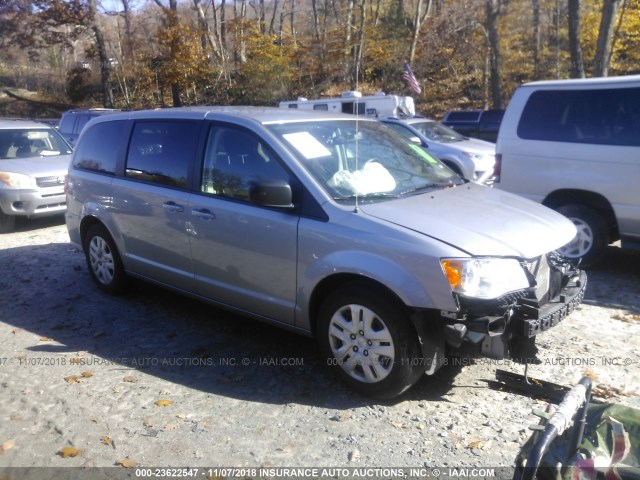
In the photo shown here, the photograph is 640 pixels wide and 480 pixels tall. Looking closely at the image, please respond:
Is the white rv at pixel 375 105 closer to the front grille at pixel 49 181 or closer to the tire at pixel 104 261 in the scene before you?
the front grille at pixel 49 181

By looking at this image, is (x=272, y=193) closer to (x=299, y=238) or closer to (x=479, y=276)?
(x=299, y=238)

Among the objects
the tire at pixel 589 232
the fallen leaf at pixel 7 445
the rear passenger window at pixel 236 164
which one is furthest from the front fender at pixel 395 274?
the tire at pixel 589 232

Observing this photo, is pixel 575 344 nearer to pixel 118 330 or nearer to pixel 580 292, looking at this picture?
pixel 580 292

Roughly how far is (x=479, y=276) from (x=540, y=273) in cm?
58

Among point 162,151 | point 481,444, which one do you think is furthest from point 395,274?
point 162,151

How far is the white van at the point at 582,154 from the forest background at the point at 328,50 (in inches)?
988

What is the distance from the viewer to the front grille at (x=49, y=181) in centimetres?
948

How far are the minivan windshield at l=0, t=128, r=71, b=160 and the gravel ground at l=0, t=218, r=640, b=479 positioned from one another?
513 centimetres

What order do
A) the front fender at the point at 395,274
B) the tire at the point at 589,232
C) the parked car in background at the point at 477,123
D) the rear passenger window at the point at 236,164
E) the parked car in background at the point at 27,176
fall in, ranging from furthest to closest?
the parked car in background at the point at 477,123 → the parked car in background at the point at 27,176 → the tire at the point at 589,232 → the rear passenger window at the point at 236,164 → the front fender at the point at 395,274

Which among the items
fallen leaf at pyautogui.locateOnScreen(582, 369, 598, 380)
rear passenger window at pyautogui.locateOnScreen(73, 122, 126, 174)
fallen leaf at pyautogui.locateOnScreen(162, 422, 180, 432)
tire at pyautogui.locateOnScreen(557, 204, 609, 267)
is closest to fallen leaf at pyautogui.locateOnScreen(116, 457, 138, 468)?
fallen leaf at pyautogui.locateOnScreen(162, 422, 180, 432)

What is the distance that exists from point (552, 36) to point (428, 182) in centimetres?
3542

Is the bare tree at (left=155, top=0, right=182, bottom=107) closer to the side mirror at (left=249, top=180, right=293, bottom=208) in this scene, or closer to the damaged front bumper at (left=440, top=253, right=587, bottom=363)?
the side mirror at (left=249, top=180, right=293, bottom=208)

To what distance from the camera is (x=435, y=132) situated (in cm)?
1376

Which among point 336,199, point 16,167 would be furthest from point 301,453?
point 16,167
